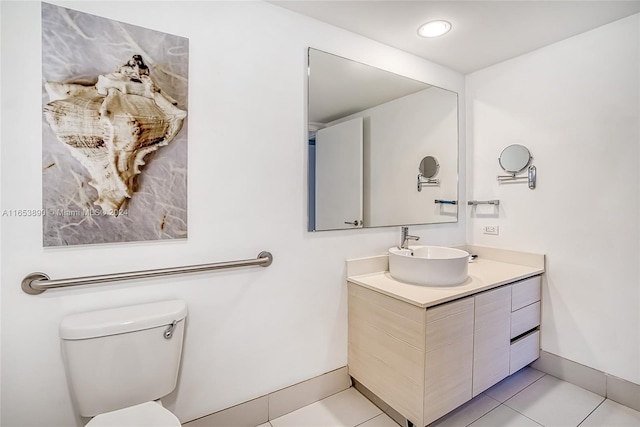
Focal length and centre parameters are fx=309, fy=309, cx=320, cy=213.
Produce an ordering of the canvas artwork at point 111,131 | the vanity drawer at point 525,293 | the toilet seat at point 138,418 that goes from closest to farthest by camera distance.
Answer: the toilet seat at point 138,418
the canvas artwork at point 111,131
the vanity drawer at point 525,293

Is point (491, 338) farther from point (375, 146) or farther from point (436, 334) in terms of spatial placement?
point (375, 146)

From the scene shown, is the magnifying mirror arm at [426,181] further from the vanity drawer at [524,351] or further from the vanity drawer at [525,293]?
the vanity drawer at [524,351]

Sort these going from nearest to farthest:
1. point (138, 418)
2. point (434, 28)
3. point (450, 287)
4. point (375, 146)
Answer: point (138, 418) < point (450, 287) < point (434, 28) < point (375, 146)

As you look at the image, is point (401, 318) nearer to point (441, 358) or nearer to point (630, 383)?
point (441, 358)

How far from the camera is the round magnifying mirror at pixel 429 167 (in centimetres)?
227

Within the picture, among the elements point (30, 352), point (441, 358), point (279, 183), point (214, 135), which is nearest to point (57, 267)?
point (30, 352)

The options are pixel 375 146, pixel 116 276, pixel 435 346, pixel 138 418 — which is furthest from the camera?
pixel 375 146

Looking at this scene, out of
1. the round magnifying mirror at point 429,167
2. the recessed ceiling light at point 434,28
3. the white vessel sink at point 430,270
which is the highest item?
the recessed ceiling light at point 434,28

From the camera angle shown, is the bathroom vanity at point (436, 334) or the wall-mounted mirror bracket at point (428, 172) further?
the wall-mounted mirror bracket at point (428, 172)

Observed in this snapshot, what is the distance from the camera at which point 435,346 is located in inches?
57.1

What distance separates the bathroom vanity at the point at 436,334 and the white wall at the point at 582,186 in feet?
0.62

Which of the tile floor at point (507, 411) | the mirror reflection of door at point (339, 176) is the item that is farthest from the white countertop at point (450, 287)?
the tile floor at point (507, 411)

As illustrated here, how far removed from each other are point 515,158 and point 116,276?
2467 millimetres

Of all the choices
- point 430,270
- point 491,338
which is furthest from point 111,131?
point 491,338
